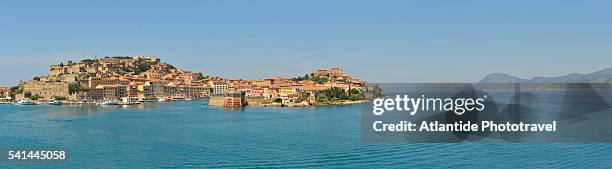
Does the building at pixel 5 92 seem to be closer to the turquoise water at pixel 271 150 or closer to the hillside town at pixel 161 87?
the hillside town at pixel 161 87

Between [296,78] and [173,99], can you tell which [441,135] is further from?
[296,78]

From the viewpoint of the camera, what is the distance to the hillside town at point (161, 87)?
2044 centimetres

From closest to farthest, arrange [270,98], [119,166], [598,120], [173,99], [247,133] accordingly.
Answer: [119,166], [247,133], [598,120], [270,98], [173,99]

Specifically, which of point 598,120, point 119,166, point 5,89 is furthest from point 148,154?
point 5,89

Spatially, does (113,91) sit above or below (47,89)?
below

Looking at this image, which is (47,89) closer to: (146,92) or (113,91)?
(113,91)

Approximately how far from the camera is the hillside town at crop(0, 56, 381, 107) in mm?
20438

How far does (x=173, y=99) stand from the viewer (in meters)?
26.1

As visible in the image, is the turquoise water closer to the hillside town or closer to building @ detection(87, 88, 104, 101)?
the hillside town

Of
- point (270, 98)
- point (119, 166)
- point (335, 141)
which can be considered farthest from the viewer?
point (270, 98)

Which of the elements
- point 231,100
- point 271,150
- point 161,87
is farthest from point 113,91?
point 271,150

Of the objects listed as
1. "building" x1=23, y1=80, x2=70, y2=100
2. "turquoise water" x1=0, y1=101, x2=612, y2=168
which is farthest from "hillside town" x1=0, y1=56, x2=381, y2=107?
"turquoise water" x1=0, y1=101, x2=612, y2=168

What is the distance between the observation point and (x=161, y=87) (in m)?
26.8

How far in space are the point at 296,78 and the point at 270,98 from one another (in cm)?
999
